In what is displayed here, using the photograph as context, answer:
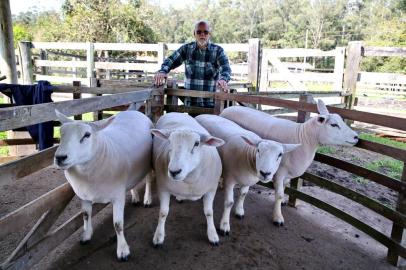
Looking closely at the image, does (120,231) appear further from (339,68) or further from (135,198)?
(339,68)

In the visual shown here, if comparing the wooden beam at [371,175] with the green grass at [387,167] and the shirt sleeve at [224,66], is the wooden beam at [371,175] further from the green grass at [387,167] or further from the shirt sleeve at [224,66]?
the green grass at [387,167]

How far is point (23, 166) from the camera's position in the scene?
254 centimetres

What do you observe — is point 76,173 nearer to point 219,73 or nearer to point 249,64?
point 219,73

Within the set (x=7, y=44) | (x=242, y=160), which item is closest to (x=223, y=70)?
(x=242, y=160)

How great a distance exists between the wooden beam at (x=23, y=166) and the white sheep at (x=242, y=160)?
5.73 feet

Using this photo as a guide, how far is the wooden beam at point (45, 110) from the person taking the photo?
220cm

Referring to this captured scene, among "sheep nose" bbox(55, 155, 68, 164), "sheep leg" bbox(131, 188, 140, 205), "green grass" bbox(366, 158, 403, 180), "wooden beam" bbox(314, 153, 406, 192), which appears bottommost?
"green grass" bbox(366, 158, 403, 180)

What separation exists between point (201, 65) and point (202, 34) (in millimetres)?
471

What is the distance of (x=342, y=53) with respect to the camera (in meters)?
8.09

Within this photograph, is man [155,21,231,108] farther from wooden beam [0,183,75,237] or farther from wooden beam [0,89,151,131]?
wooden beam [0,183,75,237]

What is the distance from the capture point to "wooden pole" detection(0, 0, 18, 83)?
5227 mm

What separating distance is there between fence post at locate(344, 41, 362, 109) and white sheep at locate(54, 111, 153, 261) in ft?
20.0

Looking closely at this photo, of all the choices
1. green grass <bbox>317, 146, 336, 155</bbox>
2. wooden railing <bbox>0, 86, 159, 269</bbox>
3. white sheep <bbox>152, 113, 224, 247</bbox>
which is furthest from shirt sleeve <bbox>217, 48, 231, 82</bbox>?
green grass <bbox>317, 146, 336, 155</bbox>

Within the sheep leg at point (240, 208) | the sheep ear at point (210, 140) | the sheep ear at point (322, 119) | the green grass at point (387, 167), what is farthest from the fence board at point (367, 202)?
the green grass at point (387, 167)
